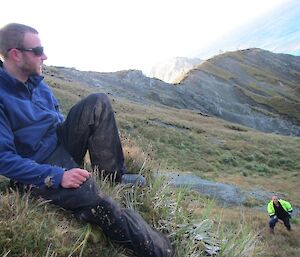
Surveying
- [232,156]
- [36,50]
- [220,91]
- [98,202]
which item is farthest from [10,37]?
[220,91]

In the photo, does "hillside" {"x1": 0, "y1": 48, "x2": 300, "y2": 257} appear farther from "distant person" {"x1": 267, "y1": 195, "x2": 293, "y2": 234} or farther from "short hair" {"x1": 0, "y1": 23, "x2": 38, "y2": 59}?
"short hair" {"x1": 0, "y1": 23, "x2": 38, "y2": 59}

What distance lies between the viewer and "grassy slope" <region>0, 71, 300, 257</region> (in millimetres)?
3279

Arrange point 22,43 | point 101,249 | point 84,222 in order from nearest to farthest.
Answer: point 101,249 < point 84,222 < point 22,43

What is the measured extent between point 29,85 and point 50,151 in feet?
2.23

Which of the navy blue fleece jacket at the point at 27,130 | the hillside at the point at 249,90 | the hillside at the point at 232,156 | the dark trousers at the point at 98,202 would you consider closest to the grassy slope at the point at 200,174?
the hillside at the point at 232,156

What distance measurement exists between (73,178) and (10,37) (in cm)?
153

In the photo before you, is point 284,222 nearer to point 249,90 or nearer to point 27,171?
point 27,171

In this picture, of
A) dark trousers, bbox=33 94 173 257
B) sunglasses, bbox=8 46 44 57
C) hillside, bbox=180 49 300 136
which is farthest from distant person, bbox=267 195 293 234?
hillside, bbox=180 49 300 136

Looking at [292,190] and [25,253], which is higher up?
[25,253]

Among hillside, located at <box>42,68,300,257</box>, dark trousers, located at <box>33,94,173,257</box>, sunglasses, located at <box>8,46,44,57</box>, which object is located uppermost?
sunglasses, located at <box>8,46,44,57</box>

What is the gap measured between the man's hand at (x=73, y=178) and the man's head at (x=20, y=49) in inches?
47.7

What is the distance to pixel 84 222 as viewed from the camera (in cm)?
359

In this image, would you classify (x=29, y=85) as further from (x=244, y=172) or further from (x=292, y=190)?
(x=244, y=172)

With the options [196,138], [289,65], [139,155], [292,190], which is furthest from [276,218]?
[289,65]
